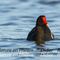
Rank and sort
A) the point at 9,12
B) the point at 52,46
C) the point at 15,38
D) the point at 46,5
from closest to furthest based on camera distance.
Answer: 1. the point at 52,46
2. the point at 15,38
3. the point at 9,12
4. the point at 46,5

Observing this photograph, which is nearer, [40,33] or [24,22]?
[40,33]

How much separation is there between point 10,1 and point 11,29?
7440 millimetres

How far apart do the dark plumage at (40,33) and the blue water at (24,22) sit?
0.18 metres

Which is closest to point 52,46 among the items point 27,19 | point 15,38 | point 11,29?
point 15,38

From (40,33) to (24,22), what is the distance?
3686mm

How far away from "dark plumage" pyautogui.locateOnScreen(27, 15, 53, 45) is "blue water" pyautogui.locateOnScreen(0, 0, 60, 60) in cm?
18

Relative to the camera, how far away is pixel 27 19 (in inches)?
747

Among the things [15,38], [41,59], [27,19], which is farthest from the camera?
[27,19]

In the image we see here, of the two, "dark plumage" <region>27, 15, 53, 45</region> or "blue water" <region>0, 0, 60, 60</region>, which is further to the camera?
"dark plumage" <region>27, 15, 53, 45</region>

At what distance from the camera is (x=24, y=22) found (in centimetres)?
1812

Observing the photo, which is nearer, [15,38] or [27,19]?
[15,38]

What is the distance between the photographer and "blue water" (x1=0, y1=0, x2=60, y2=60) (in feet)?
45.1

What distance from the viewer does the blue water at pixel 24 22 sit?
45.1ft

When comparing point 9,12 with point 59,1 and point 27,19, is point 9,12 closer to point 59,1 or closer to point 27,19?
point 27,19
